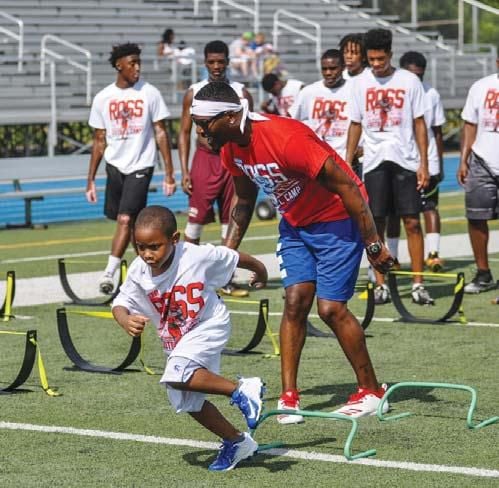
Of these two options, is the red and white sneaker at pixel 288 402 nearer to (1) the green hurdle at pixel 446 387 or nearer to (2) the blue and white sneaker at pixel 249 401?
(1) the green hurdle at pixel 446 387

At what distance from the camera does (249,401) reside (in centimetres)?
632

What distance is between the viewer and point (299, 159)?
6.99 meters

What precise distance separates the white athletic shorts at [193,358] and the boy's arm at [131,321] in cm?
24

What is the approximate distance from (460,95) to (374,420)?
27.0 meters

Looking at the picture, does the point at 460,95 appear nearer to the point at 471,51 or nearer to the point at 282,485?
the point at 471,51

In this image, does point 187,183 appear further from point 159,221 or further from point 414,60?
point 159,221

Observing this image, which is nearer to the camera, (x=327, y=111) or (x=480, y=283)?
(x=327, y=111)

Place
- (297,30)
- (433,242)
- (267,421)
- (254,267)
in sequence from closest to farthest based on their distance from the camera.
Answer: (254,267) → (267,421) → (433,242) → (297,30)

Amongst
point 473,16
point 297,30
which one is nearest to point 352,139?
point 297,30

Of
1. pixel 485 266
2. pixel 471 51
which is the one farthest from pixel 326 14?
pixel 485 266

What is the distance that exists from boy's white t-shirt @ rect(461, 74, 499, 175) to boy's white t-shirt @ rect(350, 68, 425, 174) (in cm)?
64

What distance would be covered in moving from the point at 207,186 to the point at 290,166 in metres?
5.32

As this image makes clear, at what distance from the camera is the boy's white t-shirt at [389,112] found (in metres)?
11.4

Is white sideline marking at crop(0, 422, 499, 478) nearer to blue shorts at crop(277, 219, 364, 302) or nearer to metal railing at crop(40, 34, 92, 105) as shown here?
blue shorts at crop(277, 219, 364, 302)
